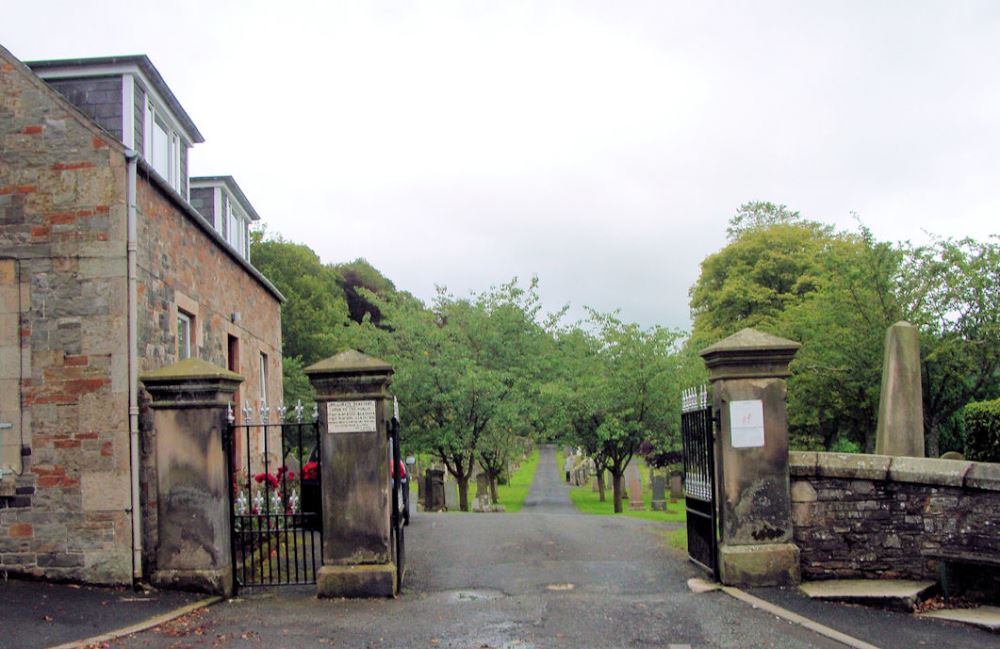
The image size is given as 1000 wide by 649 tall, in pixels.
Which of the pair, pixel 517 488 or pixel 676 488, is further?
pixel 517 488

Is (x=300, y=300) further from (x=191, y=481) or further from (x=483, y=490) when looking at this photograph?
(x=191, y=481)

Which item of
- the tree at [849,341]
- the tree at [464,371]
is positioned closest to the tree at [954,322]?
the tree at [849,341]

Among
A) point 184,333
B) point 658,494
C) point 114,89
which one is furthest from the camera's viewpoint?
point 658,494

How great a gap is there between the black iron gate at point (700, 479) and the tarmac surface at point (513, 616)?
42cm

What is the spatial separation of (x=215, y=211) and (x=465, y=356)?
1205cm

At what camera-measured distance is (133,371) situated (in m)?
10.2

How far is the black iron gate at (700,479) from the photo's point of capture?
974 centimetres

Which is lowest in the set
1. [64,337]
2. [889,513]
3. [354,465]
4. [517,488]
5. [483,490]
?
[517,488]

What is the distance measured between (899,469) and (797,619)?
2.11 meters

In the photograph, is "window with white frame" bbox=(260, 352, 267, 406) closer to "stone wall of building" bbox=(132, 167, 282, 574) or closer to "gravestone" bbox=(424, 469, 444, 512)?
"stone wall of building" bbox=(132, 167, 282, 574)

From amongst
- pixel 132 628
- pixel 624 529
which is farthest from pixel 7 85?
pixel 624 529

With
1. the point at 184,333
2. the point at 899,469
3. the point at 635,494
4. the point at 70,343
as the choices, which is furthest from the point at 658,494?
the point at 70,343

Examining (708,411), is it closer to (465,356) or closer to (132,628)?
(132,628)

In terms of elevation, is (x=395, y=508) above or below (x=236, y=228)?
below
